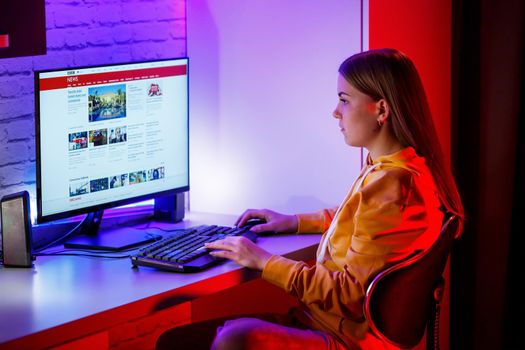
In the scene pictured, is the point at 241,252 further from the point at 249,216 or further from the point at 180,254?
the point at 249,216

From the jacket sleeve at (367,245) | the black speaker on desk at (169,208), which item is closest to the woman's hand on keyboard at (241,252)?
the jacket sleeve at (367,245)

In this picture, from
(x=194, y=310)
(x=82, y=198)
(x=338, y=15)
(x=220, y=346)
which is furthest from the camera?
(x=194, y=310)

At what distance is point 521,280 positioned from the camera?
2.56 m

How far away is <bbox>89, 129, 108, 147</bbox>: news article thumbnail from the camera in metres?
2.30

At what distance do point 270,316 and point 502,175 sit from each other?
914 millimetres

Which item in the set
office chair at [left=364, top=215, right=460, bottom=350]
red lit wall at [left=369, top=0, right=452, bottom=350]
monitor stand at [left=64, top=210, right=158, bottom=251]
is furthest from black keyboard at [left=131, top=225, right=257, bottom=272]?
red lit wall at [left=369, top=0, right=452, bottom=350]

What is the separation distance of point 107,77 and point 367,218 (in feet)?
3.02

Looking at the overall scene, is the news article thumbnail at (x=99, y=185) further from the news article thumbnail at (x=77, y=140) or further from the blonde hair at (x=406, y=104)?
the blonde hair at (x=406, y=104)

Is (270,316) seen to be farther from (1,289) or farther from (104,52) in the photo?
(104,52)

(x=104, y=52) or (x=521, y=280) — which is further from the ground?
(x=104, y=52)

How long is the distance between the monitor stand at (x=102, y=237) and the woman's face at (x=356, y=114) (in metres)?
0.70

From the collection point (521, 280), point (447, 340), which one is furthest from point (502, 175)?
point (447, 340)

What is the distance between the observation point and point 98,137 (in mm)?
2314

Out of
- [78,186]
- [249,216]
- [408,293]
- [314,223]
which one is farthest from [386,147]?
[78,186]
